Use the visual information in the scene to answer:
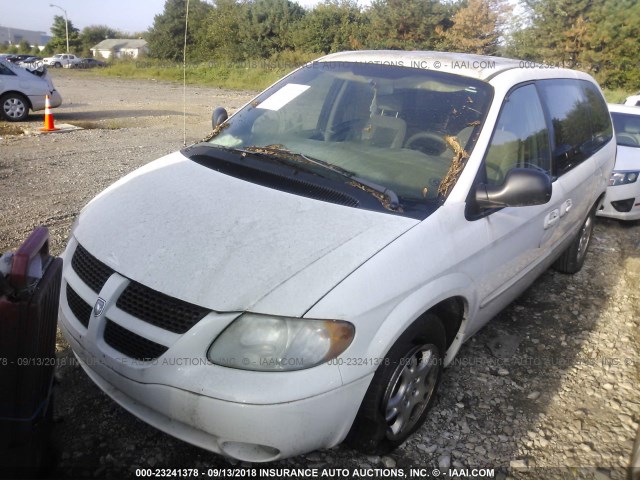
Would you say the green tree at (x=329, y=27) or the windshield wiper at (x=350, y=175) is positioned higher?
the green tree at (x=329, y=27)

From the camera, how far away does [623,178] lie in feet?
21.1

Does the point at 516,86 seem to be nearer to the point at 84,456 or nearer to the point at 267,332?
the point at 267,332

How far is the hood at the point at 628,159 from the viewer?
21.6 ft

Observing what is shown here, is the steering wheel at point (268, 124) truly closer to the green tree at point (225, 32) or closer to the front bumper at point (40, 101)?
the front bumper at point (40, 101)

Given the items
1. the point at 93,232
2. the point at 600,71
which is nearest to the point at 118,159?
the point at 93,232

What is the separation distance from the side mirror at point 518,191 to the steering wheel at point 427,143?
13.3 inches

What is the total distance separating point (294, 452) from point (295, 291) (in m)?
0.62

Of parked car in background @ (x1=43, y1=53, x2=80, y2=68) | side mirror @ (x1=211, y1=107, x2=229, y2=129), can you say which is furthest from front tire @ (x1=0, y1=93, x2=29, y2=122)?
parked car in background @ (x1=43, y1=53, x2=80, y2=68)

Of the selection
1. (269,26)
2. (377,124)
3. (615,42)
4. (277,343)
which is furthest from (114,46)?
(277,343)

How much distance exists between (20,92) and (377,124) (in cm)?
1151

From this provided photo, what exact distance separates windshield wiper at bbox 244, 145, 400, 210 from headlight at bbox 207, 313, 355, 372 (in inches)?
29.7

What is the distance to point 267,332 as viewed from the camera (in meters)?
1.98

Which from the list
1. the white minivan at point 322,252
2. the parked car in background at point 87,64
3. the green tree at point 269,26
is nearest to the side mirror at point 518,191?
the white minivan at point 322,252

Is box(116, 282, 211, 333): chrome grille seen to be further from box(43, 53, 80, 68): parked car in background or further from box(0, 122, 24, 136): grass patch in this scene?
box(43, 53, 80, 68): parked car in background
